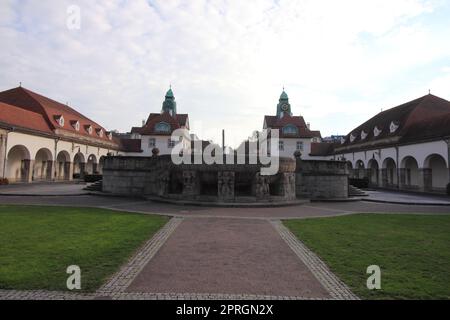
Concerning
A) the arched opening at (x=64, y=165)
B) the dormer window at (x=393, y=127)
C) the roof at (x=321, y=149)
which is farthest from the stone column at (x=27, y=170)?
the roof at (x=321, y=149)

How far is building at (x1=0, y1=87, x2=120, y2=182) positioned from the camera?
30.6 metres

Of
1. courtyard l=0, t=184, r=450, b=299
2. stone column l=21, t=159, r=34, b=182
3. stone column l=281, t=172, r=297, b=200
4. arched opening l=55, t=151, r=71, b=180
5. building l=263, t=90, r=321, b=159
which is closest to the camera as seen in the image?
courtyard l=0, t=184, r=450, b=299

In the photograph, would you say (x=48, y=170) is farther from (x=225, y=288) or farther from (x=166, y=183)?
(x=225, y=288)

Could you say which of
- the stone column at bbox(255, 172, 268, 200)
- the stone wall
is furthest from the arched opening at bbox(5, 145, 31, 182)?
the stone wall

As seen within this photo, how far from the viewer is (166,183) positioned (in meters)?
18.7

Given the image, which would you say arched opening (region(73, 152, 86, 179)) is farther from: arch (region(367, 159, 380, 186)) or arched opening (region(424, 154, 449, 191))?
arched opening (region(424, 154, 449, 191))

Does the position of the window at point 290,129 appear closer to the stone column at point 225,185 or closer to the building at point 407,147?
the building at point 407,147

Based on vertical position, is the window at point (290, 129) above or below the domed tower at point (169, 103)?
below

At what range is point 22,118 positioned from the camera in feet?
108

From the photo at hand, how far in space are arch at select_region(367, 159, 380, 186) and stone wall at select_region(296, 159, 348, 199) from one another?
23.8 meters

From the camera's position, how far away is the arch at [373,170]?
42250mm

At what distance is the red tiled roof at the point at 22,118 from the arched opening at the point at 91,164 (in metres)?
11.8
